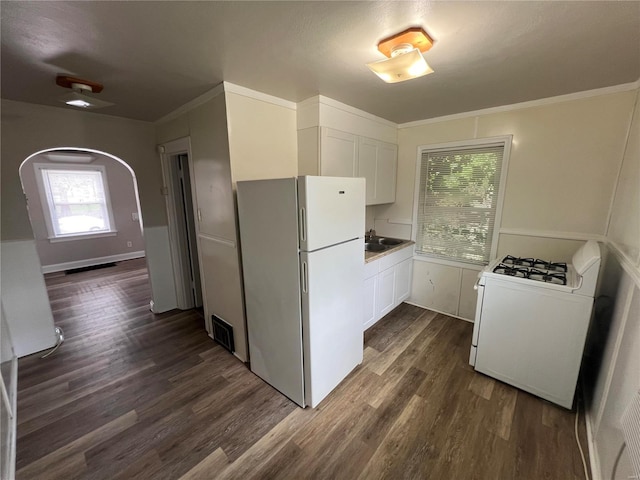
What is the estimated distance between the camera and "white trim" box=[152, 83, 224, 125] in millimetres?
2071

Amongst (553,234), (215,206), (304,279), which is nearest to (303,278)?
(304,279)

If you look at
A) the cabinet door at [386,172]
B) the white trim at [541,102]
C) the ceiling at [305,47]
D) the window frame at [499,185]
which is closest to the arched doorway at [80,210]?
the ceiling at [305,47]

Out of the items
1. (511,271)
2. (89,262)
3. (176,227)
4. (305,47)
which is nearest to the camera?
(305,47)

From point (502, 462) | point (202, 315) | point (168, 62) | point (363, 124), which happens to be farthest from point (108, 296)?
point (502, 462)

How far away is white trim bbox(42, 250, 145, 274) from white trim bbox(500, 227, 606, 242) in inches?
284

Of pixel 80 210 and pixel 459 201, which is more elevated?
pixel 459 201

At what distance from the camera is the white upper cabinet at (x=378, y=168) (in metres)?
2.92

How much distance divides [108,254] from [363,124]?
6.18m

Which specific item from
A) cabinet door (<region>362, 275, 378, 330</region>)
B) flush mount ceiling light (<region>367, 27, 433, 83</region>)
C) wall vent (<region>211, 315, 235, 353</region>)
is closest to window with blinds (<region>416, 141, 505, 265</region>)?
cabinet door (<region>362, 275, 378, 330</region>)

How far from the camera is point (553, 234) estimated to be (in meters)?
2.50

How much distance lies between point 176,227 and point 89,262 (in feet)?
12.7

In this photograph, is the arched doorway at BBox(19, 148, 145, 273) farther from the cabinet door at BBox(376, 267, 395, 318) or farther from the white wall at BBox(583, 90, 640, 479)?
the white wall at BBox(583, 90, 640, 479)

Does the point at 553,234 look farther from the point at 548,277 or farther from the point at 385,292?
the point at 385,292

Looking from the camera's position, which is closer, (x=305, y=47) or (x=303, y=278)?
(x=305, y=47)
